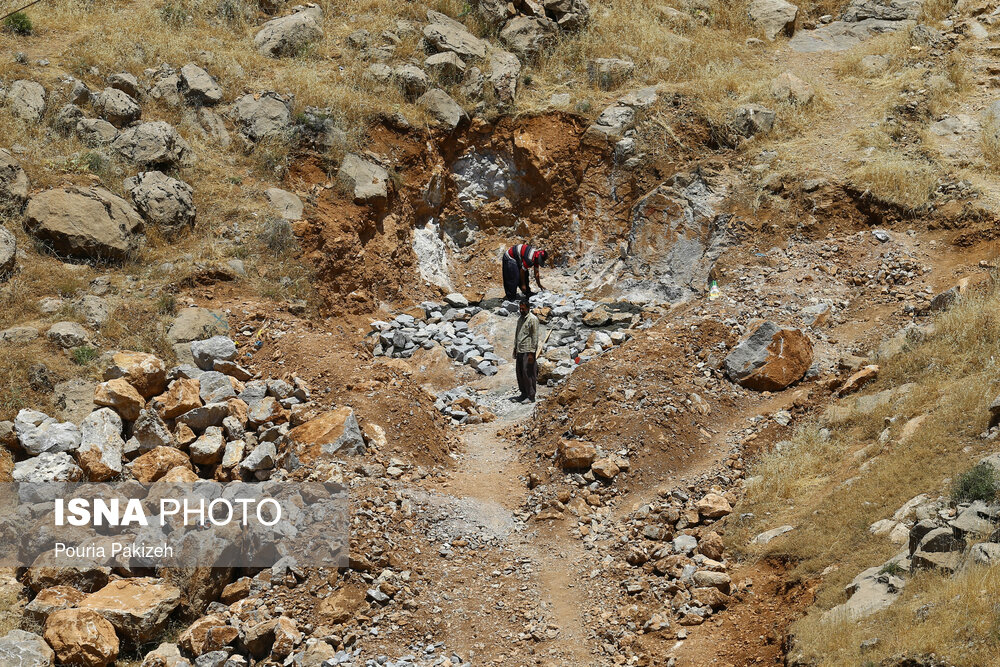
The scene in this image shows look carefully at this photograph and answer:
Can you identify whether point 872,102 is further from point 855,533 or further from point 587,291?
point 855,533

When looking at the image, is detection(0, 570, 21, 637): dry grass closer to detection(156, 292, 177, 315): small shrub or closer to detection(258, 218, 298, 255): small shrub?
detection(156, 292, 177, 315): small shrub

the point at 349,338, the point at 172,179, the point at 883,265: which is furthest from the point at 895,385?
the point at 172,179

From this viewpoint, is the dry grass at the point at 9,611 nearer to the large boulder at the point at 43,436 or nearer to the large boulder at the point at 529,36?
the large boulder at the point at 43,436

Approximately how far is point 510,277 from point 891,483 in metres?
7.89

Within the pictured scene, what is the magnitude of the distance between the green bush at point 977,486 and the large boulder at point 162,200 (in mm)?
10095

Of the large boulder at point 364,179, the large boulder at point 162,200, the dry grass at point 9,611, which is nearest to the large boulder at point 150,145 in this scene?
the large boulder at point 162,200

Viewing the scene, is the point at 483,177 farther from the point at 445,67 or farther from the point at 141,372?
the point at 141,372

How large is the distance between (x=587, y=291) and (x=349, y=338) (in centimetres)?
404

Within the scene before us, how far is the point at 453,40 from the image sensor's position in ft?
53.0

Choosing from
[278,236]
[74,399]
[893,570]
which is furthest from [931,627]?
[278,236]

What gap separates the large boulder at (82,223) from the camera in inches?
434

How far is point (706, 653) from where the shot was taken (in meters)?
6.30

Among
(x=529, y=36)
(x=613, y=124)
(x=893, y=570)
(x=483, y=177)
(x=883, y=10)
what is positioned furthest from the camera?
(x=883, y=10)

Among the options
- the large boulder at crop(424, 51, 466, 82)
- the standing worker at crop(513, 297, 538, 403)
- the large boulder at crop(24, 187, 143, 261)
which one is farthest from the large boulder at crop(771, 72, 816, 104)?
the large boulder at crop(24, 187, 143, 261)
